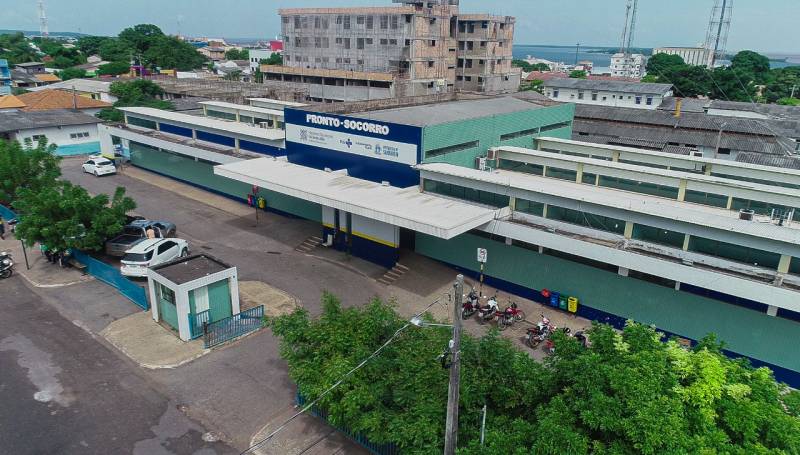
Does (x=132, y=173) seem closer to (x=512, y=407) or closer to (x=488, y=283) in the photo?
(x=488, y=283)

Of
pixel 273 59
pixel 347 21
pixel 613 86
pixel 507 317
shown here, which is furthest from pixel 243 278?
pixel 273 59

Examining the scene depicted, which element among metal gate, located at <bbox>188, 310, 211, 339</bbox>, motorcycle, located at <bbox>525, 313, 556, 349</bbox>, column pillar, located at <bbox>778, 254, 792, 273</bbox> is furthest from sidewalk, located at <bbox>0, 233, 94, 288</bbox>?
column pillar, located at <bbox>778, 254, 792, 273</bbox>

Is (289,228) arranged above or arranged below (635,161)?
below

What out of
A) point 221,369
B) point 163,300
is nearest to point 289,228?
point 163,300

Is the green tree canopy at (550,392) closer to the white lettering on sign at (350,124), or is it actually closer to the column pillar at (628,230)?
the column pillar at (628,230)

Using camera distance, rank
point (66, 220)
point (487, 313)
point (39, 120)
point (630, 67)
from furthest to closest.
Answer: point (630, 67) → point (39, 120) → point (66, 220) → point (487, 313)

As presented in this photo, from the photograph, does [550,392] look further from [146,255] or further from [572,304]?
[146,255]

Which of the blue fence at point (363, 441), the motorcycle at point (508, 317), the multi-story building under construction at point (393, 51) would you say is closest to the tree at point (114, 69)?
the multi-story building under construction at point (393, 51)
